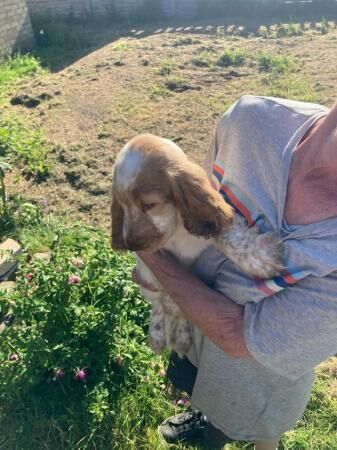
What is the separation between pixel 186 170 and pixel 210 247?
40cm

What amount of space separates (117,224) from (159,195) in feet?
1.11

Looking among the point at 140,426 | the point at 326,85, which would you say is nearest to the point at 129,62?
the point at 326,85

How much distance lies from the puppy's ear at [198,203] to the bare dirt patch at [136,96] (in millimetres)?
2708

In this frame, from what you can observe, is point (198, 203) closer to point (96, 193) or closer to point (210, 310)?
point (210, 310)

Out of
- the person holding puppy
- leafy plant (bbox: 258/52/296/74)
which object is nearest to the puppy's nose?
the person holding puppy

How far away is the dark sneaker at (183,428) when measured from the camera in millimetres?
2748

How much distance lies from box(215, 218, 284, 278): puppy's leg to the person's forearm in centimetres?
17

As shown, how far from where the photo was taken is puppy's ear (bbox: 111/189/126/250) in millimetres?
2229

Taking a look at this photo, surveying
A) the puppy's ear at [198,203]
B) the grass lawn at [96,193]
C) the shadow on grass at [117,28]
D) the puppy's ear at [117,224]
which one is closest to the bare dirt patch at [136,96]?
the grass lawn at [96,193]

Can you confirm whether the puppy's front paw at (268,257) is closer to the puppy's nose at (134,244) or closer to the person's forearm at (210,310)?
the person's forearm at (210,310)

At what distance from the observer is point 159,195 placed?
2061 millimetres

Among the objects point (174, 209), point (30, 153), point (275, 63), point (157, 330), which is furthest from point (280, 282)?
point (275, 63)

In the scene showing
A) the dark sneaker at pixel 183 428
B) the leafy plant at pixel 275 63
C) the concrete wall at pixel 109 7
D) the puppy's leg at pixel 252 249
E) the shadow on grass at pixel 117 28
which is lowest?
the dark sneaker at pixel 183 428

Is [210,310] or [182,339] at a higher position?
[210,310]
